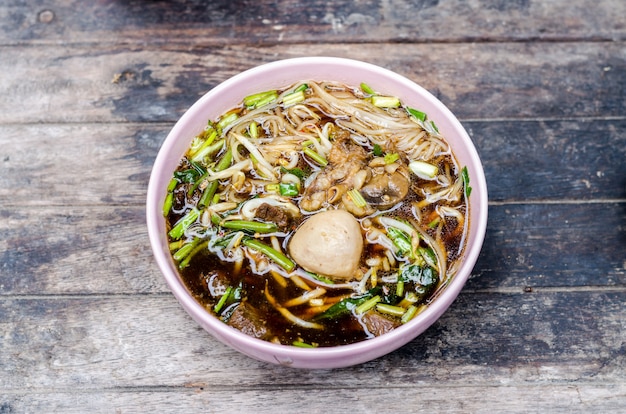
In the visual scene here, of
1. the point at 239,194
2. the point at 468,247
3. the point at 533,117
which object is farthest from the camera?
the point at 533,117

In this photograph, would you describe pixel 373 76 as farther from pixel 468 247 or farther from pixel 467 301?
pixel 467 301

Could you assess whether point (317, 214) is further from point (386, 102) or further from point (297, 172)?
point (386, 102)

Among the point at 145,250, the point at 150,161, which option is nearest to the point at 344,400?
the point at 145,250

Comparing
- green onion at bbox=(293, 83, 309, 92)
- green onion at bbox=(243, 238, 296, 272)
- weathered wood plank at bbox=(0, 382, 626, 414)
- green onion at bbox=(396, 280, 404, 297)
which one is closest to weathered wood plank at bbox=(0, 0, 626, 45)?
green onion at bbox=(293, 83, 309, 92)

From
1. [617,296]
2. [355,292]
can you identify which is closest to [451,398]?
[355,292]

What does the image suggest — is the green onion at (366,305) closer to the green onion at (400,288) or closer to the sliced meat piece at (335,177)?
the green onion at (400,288)

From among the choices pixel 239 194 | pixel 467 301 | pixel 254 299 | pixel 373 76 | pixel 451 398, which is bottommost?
pixel 451 398
